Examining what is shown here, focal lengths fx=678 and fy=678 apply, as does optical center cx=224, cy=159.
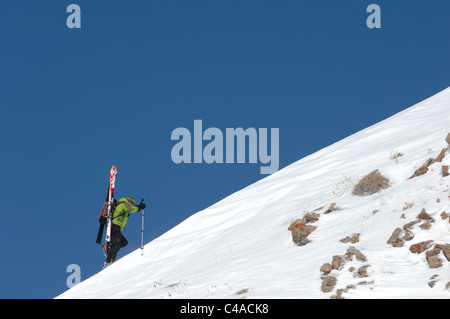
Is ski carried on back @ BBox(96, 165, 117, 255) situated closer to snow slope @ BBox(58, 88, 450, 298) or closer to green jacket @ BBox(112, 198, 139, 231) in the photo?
green jacket @ BBox(112, 198, 139, 231)

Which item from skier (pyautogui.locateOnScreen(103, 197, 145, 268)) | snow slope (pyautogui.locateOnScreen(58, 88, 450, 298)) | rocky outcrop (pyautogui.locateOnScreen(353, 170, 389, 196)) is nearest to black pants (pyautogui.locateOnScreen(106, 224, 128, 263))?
skier (pyautogui.locateOnScreen(103, 197, 145, 268))

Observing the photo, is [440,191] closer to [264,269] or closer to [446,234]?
[446,234]

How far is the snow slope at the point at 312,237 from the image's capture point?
25.3 feet

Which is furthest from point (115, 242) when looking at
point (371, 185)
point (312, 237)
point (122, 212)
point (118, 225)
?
point (312, 237)

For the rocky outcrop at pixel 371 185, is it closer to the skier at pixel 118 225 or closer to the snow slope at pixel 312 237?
the snow slope at pixel 312 237

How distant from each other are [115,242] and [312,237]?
9793mm

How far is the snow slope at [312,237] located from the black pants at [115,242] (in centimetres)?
181

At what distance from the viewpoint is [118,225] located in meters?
18.4

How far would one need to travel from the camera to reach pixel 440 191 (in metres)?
8.89

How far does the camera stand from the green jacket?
728 inches
